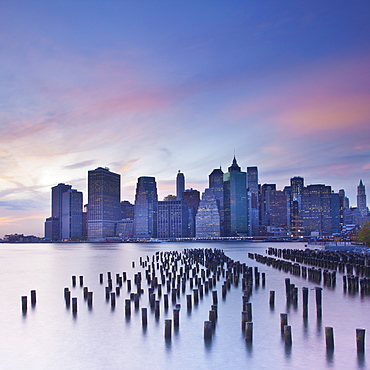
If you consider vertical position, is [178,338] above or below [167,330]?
below

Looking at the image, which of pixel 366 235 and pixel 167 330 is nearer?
pixel 167 330

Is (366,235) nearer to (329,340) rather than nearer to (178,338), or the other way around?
(329,340)

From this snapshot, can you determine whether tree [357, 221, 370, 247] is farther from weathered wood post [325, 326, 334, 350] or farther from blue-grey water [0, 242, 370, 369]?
weathered wood post [325, 326, 334, 350]

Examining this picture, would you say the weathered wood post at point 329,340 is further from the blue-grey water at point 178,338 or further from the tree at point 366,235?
the tree at point 366,235

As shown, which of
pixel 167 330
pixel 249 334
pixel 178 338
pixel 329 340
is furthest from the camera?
pixel 167 330

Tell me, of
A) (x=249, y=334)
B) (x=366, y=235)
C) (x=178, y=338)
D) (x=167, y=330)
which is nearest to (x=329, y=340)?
(x=249, y=334)

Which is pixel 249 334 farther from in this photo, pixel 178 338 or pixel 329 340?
pixel 329 340

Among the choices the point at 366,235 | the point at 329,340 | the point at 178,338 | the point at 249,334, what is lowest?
the point at 178,338

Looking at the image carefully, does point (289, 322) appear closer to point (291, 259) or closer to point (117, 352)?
point (117, 352)

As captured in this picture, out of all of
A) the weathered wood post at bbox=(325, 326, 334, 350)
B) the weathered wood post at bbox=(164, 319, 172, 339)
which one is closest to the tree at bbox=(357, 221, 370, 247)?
the weathered wood post at bbox=(325, 326, 334, 350)

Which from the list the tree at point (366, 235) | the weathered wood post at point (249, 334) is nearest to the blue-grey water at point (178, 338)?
the weathered wood post at point (249, 334)

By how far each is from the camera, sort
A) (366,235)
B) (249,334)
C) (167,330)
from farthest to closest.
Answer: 1. (366,235)
2. (167,330)
3. (249,334)

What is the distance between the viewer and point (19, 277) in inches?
2055

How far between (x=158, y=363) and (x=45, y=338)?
731 cm
